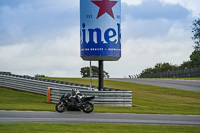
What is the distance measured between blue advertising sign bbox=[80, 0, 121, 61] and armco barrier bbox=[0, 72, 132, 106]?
214cm

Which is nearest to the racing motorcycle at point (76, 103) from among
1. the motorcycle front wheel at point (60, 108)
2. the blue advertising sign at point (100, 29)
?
the motorcycle front wheel at point (60, 108)

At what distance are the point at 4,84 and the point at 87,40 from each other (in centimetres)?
1393

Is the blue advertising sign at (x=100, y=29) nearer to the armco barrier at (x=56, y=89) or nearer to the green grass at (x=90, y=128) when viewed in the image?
the armco barrier at (x=56, y=89)

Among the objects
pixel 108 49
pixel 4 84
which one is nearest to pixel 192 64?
pixel 4 84

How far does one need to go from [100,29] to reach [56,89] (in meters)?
4.46

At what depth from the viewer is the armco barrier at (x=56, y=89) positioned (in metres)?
25.7

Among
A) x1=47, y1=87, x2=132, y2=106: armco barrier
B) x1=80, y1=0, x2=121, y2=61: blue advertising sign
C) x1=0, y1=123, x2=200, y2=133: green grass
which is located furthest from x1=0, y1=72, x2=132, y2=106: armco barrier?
x1=0, y1=123, x2=200, y2=133: green grass

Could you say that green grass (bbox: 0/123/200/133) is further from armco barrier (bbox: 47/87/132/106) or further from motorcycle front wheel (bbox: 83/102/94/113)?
armco barrier (bbox: 47/87/132/106)

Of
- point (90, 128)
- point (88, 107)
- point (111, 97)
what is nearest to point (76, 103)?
point (88, 107)

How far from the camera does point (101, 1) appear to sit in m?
26.4

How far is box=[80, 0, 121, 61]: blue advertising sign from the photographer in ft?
87.3

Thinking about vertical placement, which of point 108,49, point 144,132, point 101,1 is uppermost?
point 101,1

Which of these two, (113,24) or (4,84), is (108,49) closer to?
(113,24)

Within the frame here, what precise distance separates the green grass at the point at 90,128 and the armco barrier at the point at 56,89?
369 inches
